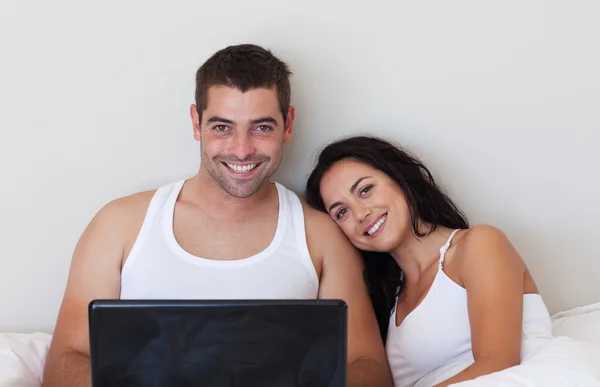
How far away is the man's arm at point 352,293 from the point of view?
1590 millimetres

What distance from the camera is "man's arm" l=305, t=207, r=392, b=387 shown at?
1590 millimetres

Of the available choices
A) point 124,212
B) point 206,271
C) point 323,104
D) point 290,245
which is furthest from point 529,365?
point 124,212

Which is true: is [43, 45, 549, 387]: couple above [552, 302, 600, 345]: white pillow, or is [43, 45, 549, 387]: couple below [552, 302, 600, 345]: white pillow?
above

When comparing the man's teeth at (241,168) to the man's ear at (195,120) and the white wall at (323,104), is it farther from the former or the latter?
the white wall at (323,104)

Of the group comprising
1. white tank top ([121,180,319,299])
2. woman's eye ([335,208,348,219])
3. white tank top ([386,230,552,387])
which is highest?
woman's eye ([335,208,348,219])

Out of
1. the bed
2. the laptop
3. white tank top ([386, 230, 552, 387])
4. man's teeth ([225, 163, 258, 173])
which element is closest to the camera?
the laptop

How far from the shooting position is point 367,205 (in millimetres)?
1629

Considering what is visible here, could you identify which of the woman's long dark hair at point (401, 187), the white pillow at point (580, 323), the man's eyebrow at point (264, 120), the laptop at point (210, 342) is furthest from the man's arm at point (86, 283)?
the white pillow at point (580, 323)

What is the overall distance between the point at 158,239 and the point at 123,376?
0.69m

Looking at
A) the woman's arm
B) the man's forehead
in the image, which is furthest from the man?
the woman's arm

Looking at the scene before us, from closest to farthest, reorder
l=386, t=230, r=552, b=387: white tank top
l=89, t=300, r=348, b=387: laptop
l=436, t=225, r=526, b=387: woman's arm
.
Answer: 1. l=89, t=300, r=348, b=387: laptop
2. l=436, t=225, r=526, b=387: woman's arm
3. l=386, t=230, r=552, b=387: white tank top

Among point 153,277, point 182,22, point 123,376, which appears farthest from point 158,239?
point 123,376

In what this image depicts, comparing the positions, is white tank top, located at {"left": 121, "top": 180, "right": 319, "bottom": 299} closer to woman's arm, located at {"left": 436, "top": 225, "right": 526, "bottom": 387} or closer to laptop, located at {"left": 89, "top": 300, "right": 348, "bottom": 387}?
woman's arm, located at {"left": 436, "top": 225, "right": 526, "bottom": 387}

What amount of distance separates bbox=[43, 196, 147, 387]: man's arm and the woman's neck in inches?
25.6
